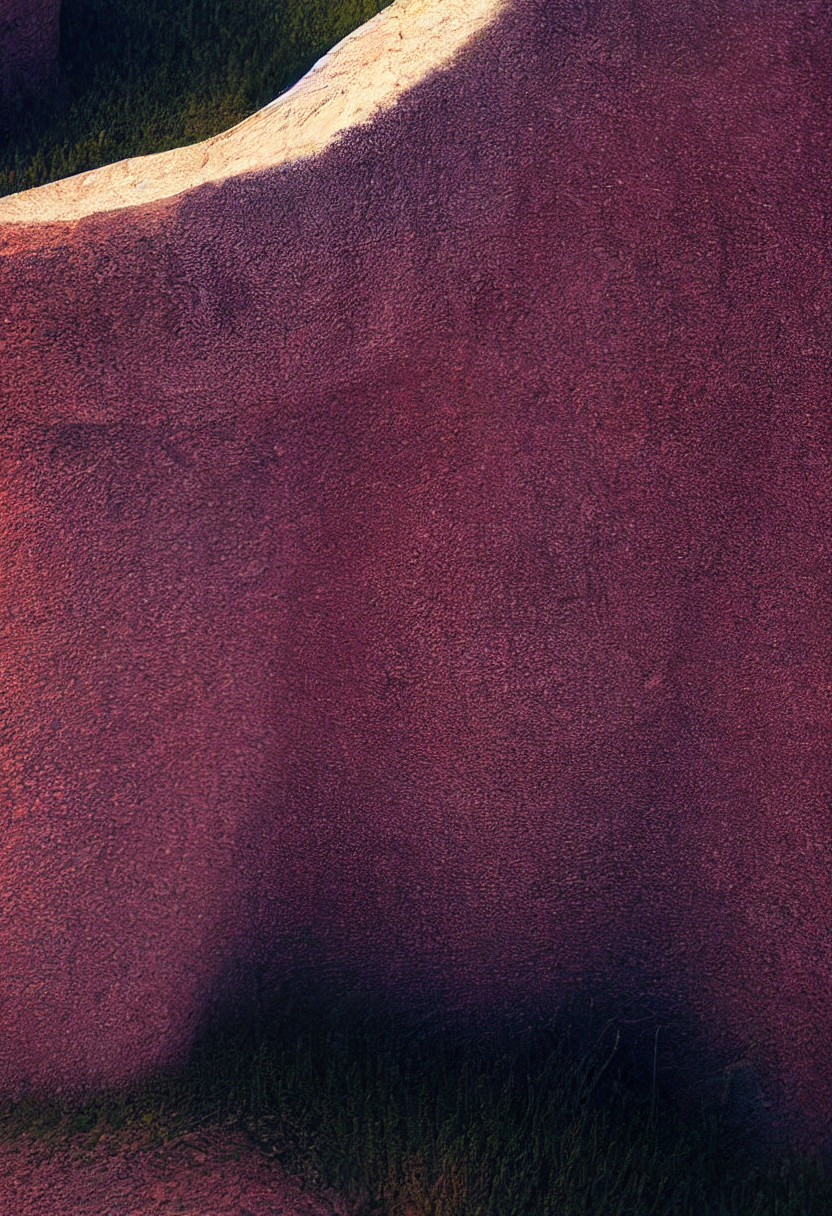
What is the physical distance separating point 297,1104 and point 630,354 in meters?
3.29

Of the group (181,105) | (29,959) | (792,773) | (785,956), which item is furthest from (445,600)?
(181,105)

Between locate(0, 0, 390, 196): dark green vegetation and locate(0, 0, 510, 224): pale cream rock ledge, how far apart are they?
0.91 metres

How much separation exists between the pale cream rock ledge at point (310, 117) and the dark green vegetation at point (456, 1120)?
357 cm

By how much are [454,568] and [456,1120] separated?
224 centimetres

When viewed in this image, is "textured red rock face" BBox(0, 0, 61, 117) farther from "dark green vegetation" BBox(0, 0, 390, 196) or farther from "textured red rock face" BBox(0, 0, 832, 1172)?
"textured red rock face" BBox(0, 0, 832, 1172)

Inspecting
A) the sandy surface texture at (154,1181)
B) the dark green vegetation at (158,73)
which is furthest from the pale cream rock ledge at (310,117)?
the sandy surface texture at (154,1181)

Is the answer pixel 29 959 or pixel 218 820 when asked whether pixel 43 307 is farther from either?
pixel 29 959

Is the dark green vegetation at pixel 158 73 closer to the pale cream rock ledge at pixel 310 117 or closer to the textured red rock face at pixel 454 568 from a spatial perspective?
the pale cream rock ledge at pixel 310 117

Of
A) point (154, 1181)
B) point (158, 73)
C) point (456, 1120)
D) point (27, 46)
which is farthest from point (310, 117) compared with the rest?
point (154, 1181)

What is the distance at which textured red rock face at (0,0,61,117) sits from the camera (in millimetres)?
4750

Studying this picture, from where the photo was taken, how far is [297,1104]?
3760 millimetres

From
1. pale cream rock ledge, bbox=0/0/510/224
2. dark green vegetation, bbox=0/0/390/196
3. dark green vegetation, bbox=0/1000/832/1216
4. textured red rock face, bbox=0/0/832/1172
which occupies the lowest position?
dark green vegetation, bbox=0/1000/832/1216

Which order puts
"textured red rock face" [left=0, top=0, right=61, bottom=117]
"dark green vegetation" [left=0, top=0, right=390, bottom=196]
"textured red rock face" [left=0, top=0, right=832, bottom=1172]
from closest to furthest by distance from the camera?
1. "textured red rock face" [left=0, top=0, right=832, bottom=1172]
2. "textured red rock face" [left=0, top=0, right=61, bottom=117]
3. "dark green vegetation" [left=0, top=0, right=390, bottom=196]

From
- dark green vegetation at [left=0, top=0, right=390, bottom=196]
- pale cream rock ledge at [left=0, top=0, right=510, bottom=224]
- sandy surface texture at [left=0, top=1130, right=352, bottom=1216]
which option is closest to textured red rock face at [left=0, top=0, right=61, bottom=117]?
dark green vegetation at [left=0, top=0, right=390, bottom=196]
